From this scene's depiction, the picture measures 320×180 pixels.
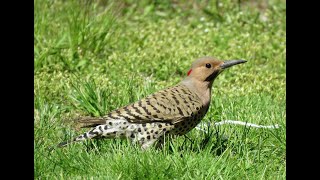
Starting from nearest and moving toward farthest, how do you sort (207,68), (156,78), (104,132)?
(104,132) → (207,68) → (156,78)

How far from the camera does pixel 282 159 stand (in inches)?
266

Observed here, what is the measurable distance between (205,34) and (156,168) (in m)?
5.18

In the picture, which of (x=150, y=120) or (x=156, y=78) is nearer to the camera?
(x=150, y=120)

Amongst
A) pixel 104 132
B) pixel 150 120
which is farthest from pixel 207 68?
pixel 104 132

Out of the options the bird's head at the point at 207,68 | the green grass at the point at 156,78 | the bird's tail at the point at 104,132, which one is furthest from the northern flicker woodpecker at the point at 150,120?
the bird's head at the point at 207,68

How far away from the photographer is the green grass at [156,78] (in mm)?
6078

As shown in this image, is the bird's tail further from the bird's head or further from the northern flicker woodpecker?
the bird's head

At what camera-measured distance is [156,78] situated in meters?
9.29

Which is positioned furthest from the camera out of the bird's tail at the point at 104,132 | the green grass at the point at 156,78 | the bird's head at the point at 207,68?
the bird's head at the point at 207,68

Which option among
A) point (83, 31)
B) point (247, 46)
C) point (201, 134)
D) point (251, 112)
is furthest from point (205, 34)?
point (201, 134)

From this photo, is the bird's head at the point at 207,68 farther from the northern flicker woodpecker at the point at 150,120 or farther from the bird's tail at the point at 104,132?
the bird's tail at the point at 104,132

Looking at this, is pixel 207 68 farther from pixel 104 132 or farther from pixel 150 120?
pixel 104 132

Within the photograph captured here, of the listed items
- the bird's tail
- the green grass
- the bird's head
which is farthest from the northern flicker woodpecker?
the bird's head

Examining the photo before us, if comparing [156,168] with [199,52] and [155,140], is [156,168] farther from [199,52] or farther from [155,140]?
[199,52]
